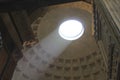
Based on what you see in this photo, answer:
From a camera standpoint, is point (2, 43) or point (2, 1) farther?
point (2, 43)

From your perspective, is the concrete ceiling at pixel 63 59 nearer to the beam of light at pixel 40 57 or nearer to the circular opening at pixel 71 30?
the beam of light at pixel 40 57

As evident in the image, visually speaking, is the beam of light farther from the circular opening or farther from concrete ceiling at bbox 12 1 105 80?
the circular opening

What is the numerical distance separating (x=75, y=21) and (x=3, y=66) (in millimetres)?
8920

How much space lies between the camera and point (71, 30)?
16.3m

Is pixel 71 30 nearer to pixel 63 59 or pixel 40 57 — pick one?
pixel 63 59

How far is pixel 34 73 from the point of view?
1488cm

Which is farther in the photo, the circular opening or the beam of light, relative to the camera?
the circular opening

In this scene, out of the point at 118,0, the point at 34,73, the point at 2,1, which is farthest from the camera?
the point at 34,73

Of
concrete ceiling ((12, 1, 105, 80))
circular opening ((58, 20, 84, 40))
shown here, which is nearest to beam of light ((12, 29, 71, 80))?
concrete ceiling ((12, 1, 105, 80))

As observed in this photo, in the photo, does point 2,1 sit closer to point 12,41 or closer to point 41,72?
point 12,41

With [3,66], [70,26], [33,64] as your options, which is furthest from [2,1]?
[70,26]

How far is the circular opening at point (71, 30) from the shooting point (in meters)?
15.4

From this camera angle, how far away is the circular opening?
50.4 ft

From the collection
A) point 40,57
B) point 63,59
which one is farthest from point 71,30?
→ point 40,57
